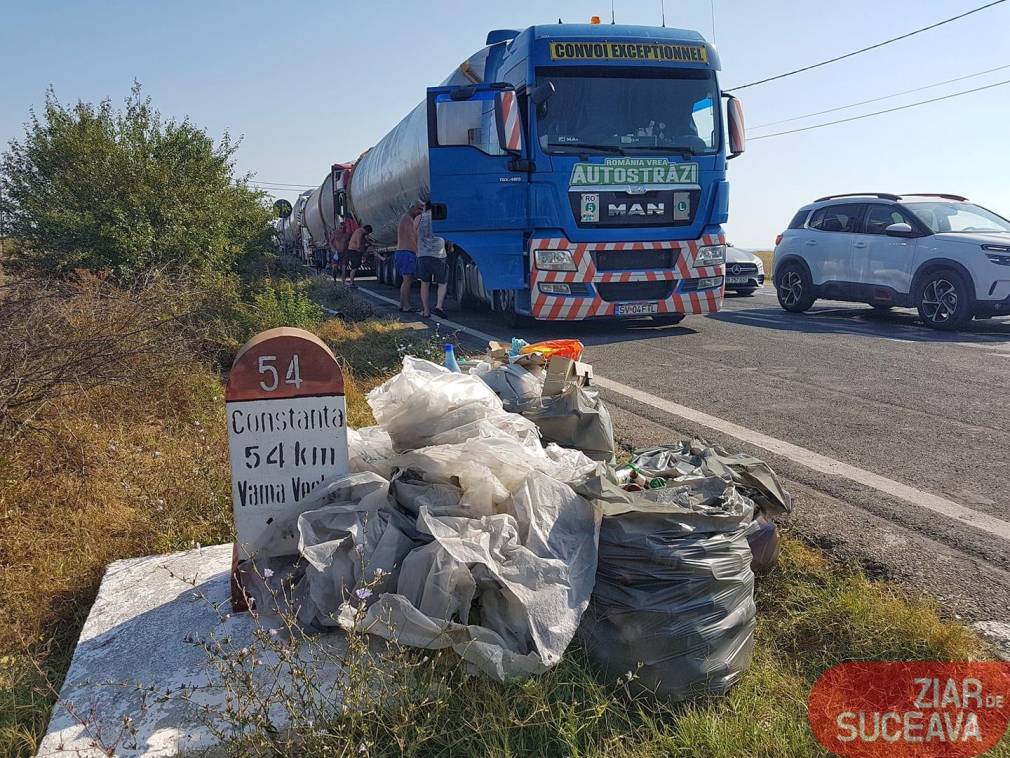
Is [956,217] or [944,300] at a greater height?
[956,217]

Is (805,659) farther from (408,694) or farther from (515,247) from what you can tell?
(515,247)

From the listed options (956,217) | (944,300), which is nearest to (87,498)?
(944,300)

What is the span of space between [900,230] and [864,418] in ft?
20.5

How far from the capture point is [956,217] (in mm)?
10297

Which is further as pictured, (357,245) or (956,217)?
(357,245)

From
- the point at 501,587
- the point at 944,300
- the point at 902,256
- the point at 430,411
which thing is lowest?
the point at 501,587

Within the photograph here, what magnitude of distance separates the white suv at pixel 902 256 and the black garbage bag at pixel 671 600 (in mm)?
8929

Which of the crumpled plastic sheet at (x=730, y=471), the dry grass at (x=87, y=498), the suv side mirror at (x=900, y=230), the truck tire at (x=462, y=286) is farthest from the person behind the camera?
the truck tire at (x=462, y=286)

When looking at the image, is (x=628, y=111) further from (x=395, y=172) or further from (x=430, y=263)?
(x=395, y=172)

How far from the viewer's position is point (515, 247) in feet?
29.1

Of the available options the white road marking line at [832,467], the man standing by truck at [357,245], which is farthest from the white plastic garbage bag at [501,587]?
the man standing by truck at [357,245]

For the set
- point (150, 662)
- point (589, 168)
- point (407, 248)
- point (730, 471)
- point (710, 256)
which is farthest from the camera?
point (407, 248)

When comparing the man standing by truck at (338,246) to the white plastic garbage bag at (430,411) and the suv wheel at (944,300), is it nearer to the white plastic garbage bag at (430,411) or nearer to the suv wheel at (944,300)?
the suv wheel at (944,300)

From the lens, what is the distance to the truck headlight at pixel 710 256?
30.3 feet
